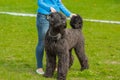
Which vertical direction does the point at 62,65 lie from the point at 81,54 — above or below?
above

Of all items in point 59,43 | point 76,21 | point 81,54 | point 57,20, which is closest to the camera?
point 57,20

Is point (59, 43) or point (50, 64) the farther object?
point (50, 64)

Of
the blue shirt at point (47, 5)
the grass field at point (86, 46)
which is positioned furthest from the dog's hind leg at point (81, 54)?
the blue shirt at point (47, 5)

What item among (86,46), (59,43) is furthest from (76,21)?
(86,46)

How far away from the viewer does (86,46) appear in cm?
1301

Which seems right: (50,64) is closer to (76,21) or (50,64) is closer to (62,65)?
(62,65)

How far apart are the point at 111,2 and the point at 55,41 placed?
1877 centimetres

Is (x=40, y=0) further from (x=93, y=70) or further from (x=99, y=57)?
(x=99, y=57)

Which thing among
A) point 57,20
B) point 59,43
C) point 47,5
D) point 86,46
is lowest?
point 86,46

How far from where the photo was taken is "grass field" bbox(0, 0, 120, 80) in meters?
9.24

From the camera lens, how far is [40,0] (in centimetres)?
869

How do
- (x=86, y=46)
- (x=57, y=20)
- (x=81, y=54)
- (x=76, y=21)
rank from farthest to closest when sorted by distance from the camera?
1. (x=86, y=46)
2. (x=81, y=54)
3. (x=76, y=21)
4. (x=57, y=20)

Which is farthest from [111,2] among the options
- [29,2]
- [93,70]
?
[93,70]

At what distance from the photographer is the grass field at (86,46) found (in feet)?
30.3
